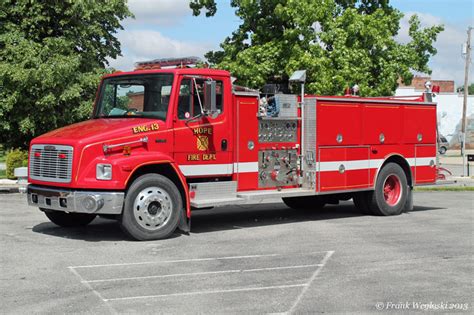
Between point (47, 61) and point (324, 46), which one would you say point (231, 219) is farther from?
point (324, 46)

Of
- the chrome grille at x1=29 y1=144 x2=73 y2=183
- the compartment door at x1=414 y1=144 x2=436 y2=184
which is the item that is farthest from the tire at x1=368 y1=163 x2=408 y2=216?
the chrome grille at x1=29 y1=144 x2=73 y2=183

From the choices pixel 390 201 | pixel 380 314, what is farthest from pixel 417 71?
pixel 380 314

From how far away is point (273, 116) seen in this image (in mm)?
12039

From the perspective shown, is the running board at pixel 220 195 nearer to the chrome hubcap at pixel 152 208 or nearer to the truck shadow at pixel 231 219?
the chrome hubcap at pixel 152 208

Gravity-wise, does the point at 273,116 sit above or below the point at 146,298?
above

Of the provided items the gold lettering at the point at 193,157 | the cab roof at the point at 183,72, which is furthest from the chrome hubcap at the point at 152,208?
the cab roof at the point at 183,72

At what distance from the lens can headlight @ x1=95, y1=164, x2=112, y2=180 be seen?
9867 millimetres

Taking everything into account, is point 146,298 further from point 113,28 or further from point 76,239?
point 113,28

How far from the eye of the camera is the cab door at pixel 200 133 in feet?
35.3

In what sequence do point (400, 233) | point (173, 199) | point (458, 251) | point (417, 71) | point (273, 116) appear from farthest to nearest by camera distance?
point (417, 71), point (273, 116), point (400, 233), point (173, 199), point (458, 251)

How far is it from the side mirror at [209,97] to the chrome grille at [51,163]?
2223 millimetres

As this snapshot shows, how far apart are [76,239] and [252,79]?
15.8 metres

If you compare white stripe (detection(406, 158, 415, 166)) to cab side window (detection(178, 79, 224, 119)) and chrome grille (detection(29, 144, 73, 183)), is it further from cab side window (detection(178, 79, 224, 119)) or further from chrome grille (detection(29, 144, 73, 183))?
chrome grille (detection(29, 144, 73, 183))

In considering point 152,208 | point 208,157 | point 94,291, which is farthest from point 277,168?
point 94,291
